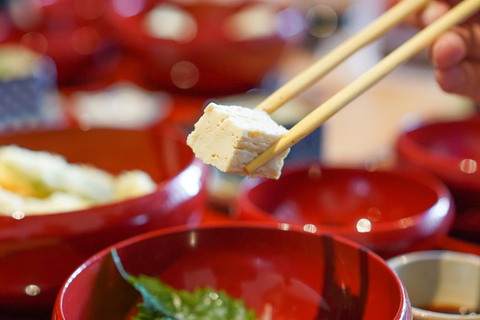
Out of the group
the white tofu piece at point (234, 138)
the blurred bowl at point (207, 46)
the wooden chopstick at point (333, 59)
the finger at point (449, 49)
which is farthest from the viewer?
the blurred bowl at point (207, 46)

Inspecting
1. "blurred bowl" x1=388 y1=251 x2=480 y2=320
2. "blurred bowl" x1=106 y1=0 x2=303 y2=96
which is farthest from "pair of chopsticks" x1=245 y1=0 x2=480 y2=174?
"blurred bowl" x1=106 y1=0 x2=303 y2=96

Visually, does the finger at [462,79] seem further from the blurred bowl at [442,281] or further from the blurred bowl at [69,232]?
the blurred bowl at [69,232]

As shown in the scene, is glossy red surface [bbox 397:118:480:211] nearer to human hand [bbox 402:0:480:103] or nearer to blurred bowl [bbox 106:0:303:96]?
human hand [bbox 402:0:480:103]

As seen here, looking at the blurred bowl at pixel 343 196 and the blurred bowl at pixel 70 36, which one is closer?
the blurred bowl at pixel 343 196

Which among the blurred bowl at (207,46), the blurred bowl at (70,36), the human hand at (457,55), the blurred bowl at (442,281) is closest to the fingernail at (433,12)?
the human hand at (457,55)

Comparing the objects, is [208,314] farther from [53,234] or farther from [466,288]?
[466,288]

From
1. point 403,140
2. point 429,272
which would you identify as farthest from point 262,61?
point 429,272
